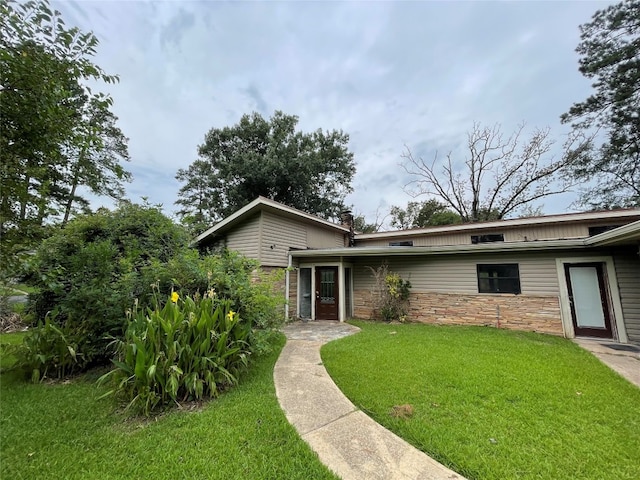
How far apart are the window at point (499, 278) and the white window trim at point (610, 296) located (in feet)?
3.05

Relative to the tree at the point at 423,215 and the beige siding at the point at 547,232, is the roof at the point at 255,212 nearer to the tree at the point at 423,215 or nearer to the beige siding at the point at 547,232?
the beige siding at the point at 547,232

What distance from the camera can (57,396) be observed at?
11.2 ft

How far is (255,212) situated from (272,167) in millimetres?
8487

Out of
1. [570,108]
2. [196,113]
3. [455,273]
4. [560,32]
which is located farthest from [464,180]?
[196,113]

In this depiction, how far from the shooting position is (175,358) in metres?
3.11

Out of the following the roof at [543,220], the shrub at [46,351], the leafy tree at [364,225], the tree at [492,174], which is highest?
the tree at [492,174]

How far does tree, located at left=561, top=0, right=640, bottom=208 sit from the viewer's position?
1092 centimetres

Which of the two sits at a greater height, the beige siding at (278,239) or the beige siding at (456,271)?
the beige siding at (278,239)

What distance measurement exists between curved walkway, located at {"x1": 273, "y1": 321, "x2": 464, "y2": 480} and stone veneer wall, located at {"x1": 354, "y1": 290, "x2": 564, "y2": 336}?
536 cm

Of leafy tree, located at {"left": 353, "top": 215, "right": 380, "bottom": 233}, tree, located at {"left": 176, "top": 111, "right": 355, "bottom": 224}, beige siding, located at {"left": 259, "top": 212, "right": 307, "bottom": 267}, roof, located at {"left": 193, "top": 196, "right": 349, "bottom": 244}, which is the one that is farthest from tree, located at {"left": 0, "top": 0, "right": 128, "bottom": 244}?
leafy tree, located at {"left": 353, "top": 215, "right": 380, "bottom": 233}

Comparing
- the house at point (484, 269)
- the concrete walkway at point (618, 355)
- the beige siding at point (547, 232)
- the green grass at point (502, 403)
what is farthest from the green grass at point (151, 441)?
the beige siding at point (547, 232)

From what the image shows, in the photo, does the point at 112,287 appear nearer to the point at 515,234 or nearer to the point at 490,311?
the point at 490,311

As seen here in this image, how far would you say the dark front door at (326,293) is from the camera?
9039 millimetres

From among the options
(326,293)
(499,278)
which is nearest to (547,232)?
(499,278)
